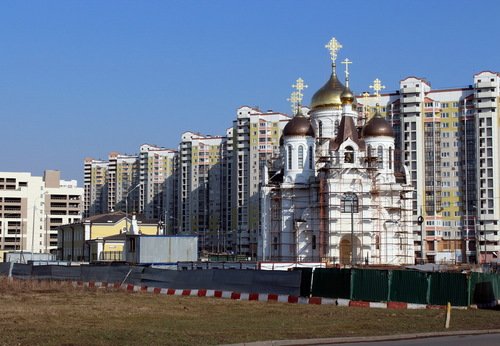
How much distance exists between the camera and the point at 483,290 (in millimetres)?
33531

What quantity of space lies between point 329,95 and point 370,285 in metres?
44.6

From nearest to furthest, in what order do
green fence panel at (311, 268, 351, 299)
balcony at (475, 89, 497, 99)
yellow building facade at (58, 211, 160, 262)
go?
green fence panel at (311, 268, 351, 299)
yellow building facade at (58, 211, 160, 262)
balcony at (475, 89, 497, 99)

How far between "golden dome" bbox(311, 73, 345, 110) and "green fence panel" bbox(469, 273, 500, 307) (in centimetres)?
4284

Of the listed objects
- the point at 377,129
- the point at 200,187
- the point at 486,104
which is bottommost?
the point at 377,129

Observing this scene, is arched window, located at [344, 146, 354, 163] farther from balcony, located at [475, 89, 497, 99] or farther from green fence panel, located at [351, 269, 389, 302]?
balcony, located at [475, 89, 497, 99]

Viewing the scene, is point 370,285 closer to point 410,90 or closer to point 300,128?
point 300,128

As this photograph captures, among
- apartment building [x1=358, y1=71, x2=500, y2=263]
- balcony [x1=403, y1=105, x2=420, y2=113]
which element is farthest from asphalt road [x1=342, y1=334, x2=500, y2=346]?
balcony [x1=403, y1=105, x2=420, y2=113]

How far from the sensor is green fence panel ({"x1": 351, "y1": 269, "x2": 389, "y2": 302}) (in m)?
33.5

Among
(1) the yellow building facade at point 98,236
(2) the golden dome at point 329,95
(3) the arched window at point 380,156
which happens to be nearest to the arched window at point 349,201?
(3) the arched window at point 380,156

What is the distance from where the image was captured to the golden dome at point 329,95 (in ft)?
251

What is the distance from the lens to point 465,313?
30688 millimetres

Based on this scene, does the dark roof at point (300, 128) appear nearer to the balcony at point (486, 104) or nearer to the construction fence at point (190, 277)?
the construction fence at point (190, 277)

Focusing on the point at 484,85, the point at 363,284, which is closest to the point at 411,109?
the point at 484,85

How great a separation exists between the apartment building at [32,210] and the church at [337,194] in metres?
75.4
